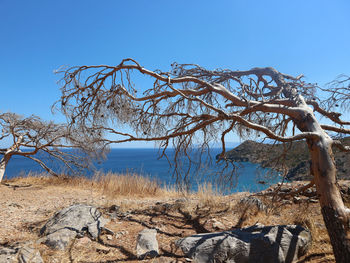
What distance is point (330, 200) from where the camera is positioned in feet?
9.55

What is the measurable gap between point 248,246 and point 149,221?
2.24 metres

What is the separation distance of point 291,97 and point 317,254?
2571 mm

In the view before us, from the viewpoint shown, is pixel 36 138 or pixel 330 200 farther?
pixel 36 138

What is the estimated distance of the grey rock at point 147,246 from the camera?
10.8 ft

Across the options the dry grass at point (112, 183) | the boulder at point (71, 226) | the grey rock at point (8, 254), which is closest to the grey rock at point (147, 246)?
the boulder at point (71, 226)

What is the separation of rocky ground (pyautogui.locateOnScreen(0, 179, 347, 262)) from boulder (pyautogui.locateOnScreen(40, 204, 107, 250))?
108mm

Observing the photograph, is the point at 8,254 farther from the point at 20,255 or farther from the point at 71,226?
the point at 71,226

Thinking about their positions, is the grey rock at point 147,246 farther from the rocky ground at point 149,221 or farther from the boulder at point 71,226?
the boulder at point 71,226

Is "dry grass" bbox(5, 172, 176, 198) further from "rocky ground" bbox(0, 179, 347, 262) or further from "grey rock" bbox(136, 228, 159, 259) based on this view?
"grey rock" bbox(136, 228, 159, 259)

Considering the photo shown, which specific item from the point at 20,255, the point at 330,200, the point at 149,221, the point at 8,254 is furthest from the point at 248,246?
the point at 8,254

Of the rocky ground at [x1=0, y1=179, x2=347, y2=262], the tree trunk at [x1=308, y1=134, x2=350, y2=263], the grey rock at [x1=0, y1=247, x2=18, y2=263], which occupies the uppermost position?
the tree trunk at [x1=308, y1=134, x2=350, y2=263]

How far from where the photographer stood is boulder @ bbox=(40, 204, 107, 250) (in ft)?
11.8

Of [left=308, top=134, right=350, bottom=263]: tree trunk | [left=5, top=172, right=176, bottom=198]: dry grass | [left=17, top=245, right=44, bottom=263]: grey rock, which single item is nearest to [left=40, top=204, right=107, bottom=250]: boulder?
[left=17, top=245, right=44, bottom=263]: grey rock

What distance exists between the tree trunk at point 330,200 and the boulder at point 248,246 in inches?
24.1
